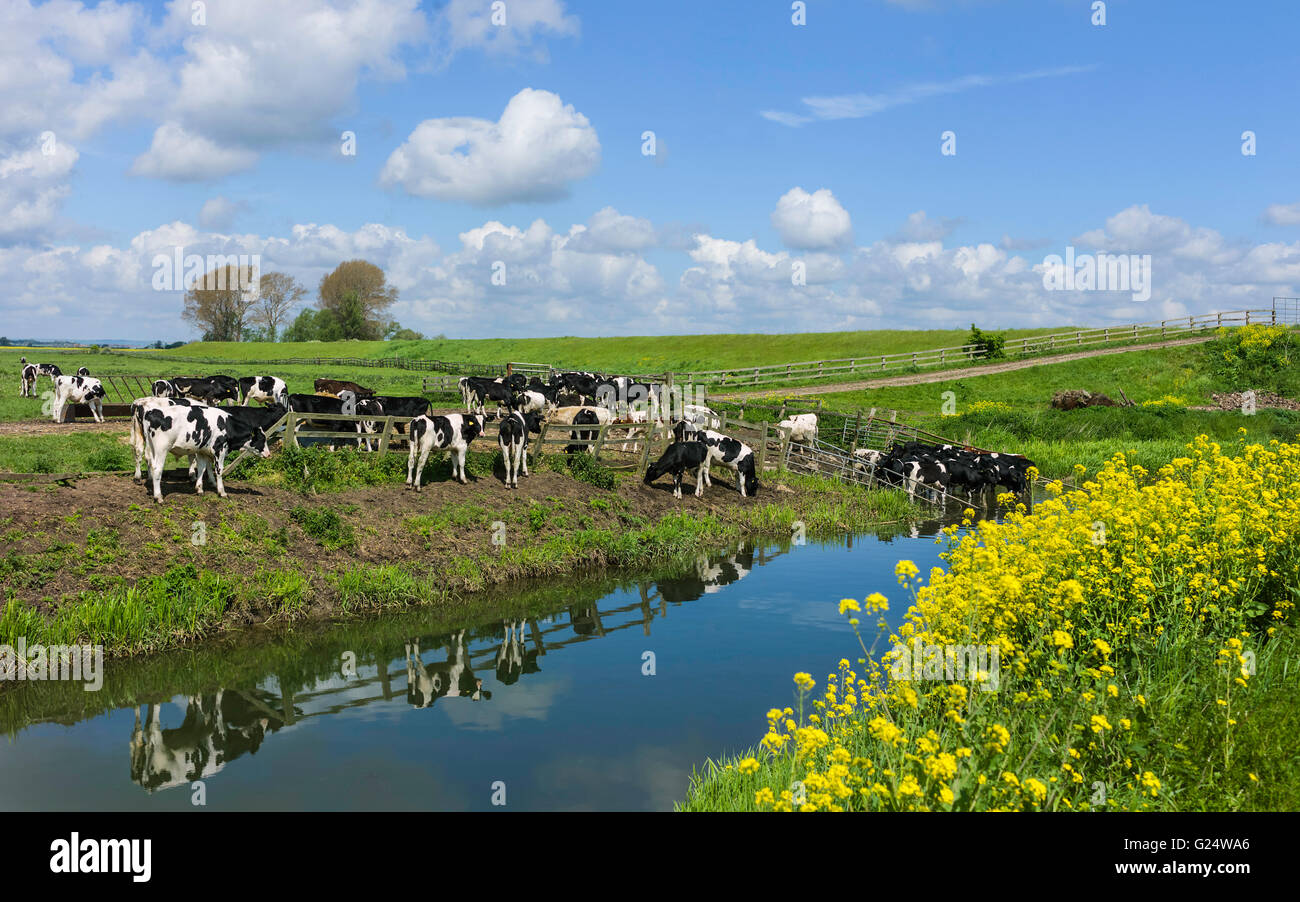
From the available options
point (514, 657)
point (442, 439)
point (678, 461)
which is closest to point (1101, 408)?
point (678, 461)

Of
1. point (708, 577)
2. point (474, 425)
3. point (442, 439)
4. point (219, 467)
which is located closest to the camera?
point (219, 467)

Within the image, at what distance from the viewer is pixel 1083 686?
6.91 meters

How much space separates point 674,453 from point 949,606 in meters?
13.9

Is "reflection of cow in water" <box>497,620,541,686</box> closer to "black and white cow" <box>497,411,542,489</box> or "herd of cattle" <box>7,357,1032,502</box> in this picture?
"herd of cattle" <box>7,357,1032,502</box>

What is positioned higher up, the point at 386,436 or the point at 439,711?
the point at 386,436

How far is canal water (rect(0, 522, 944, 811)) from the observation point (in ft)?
26.7

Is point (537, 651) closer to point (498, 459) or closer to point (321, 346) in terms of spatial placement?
point (498, 459)

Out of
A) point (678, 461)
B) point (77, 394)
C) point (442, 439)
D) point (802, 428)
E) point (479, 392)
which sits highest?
point (77, 394)

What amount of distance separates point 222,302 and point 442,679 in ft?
341

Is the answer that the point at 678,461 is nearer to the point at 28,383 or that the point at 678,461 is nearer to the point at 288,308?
the point at 28,383

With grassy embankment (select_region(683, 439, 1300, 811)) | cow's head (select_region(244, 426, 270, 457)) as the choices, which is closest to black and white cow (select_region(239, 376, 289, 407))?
cow's head (select_region(244, 426, 270, 457))

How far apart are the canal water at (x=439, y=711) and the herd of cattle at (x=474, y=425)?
4236 mm

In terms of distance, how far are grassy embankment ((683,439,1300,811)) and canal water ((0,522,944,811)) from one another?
1.02m
